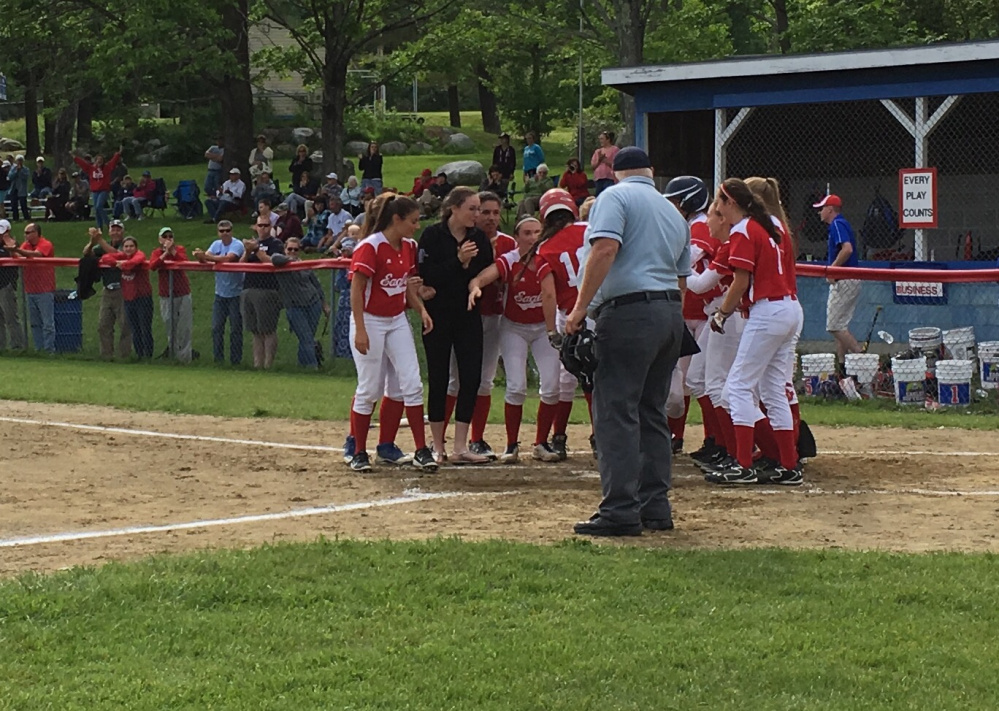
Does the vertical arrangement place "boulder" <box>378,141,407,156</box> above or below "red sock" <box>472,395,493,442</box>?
above

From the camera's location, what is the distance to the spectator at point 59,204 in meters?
36.7

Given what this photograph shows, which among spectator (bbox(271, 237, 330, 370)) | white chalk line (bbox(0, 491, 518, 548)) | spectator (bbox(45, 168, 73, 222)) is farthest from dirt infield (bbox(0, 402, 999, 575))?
spectator (bbox(45, 168, 73, 222))

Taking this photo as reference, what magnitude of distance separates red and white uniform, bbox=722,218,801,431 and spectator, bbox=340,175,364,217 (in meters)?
20.0

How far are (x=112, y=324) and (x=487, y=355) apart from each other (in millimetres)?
9956

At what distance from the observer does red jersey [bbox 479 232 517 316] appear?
10.6 meters

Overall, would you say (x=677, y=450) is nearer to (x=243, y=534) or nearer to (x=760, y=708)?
(x=243, y=534)

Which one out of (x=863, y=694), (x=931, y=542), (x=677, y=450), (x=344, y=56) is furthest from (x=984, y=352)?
(x=344, y=56)

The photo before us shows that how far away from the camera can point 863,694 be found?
16.6 feet

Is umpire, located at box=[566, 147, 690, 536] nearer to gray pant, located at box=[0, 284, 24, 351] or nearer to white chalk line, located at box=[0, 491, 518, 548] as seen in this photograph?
white chalk line, located at box=[0, 491, 518, 548]

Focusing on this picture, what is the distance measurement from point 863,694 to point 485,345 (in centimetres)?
614

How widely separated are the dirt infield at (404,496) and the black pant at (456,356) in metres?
0.56

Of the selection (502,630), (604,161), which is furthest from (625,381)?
(604,161)

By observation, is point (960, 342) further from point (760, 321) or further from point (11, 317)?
point (11, 317)

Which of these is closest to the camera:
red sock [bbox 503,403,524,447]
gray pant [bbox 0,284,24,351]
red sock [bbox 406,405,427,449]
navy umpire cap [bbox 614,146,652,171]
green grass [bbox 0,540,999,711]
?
green grass [bbox 0,540,999,711]
